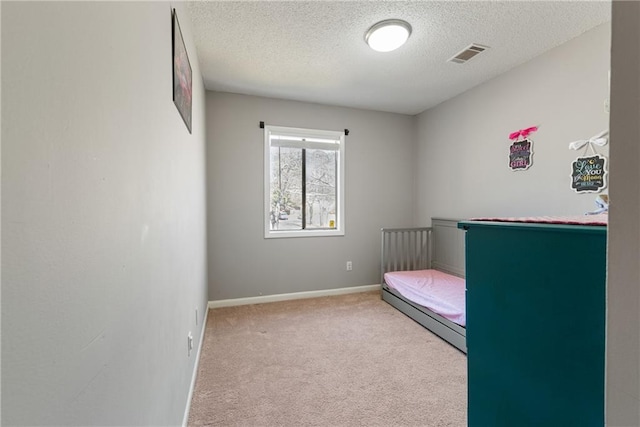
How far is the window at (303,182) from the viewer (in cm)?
355

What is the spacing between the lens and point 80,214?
0.51 meters

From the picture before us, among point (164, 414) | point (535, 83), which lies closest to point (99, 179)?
point (164, 414)

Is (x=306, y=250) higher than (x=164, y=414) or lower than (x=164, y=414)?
higher

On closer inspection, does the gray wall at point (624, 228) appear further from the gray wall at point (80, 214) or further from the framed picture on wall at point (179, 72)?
the framed picture on wall at point (179, 72)

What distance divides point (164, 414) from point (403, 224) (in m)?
3.58

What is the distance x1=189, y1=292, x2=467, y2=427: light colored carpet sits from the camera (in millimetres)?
1601

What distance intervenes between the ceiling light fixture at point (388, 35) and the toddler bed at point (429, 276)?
2074 mm

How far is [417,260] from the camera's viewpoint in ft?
12.6

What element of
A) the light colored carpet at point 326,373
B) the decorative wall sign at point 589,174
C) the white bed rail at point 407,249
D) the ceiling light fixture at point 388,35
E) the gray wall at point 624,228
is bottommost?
the light colored carpet at point 326,373

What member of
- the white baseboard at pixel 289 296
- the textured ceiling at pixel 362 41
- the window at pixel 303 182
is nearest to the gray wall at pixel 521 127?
the textured ceiling at pixel 362 41

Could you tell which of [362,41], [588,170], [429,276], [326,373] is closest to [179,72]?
[362,41]

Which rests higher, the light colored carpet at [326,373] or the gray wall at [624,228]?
the gray wall at [624,228]

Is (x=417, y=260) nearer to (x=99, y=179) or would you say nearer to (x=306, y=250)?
(x=306, y=250)

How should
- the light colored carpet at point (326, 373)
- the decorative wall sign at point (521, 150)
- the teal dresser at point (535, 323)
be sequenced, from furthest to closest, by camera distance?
1. the decorative wall sign at point (521, 150)
2. the light colored carpet at point (326, 373)
3. the teal dresser at point (535, 323)
